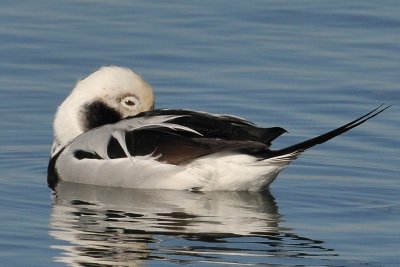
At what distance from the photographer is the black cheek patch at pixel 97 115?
38.2 ft

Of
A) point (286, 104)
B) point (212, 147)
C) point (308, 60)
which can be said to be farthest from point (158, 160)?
point (308, 60)

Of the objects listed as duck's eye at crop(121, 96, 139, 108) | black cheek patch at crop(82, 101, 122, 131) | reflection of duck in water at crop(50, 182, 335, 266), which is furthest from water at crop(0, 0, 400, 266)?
duck's eye at crop(121, 96, 139, 108)

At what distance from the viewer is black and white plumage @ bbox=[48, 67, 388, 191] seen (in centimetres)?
1061

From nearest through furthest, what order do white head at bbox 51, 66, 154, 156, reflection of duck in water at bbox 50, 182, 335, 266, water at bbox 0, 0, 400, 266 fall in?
reflection of duck in water at bbox 50, 182, 335, 266, water at bbox 0, 0, 400, 266, white head at bbox 51, 66, 154, 156

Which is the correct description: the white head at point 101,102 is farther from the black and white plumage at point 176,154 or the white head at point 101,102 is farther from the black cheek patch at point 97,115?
the black and white plumage at point 176,154

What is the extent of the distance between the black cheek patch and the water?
483mm

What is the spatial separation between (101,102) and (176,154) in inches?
45.9

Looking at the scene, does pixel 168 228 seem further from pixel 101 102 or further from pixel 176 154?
pixel 101 102

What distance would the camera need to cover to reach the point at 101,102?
1164cm

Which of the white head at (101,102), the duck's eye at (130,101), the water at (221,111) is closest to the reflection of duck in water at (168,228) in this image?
the water at (221,111)

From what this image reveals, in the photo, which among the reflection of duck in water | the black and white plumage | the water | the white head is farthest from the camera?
the white head

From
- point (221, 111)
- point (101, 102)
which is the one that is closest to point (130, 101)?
point (101, 102)

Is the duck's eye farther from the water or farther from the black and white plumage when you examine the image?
the water

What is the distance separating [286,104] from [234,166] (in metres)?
2.53
